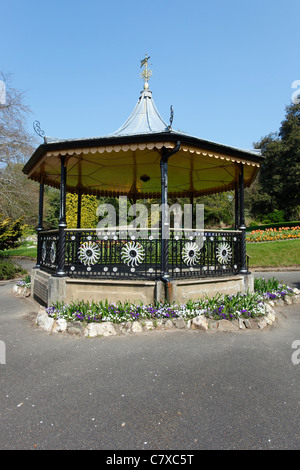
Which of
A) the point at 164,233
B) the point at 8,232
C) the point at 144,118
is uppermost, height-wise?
the point at 144,118

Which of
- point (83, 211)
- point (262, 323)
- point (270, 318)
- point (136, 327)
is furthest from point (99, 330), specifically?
point (83, 211)

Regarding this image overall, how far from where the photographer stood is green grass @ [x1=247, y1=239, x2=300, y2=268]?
581 inches

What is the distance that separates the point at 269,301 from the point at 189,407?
16.4ft

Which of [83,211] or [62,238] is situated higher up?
[83,211]

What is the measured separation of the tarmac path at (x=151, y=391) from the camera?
2.55 metres

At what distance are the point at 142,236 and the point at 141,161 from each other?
2.45 meters

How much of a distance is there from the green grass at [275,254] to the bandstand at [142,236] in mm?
7005

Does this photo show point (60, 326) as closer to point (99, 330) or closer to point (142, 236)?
point (99, 330)

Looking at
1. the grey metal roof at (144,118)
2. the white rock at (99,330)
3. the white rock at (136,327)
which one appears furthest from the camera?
the grey metal roof at (144,118)

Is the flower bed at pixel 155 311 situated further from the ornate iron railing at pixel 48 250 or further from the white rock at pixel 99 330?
the ornate iron railing at pixel 48 250

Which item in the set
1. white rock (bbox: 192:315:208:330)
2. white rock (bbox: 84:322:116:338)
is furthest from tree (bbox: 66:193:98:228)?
white rock (bbox: 192:315:208:330)

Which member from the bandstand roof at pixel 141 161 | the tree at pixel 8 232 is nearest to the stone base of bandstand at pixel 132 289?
the bandstand roof at pixel 141 161

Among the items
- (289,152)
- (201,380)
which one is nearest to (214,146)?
(201,380)

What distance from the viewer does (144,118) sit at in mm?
8336
